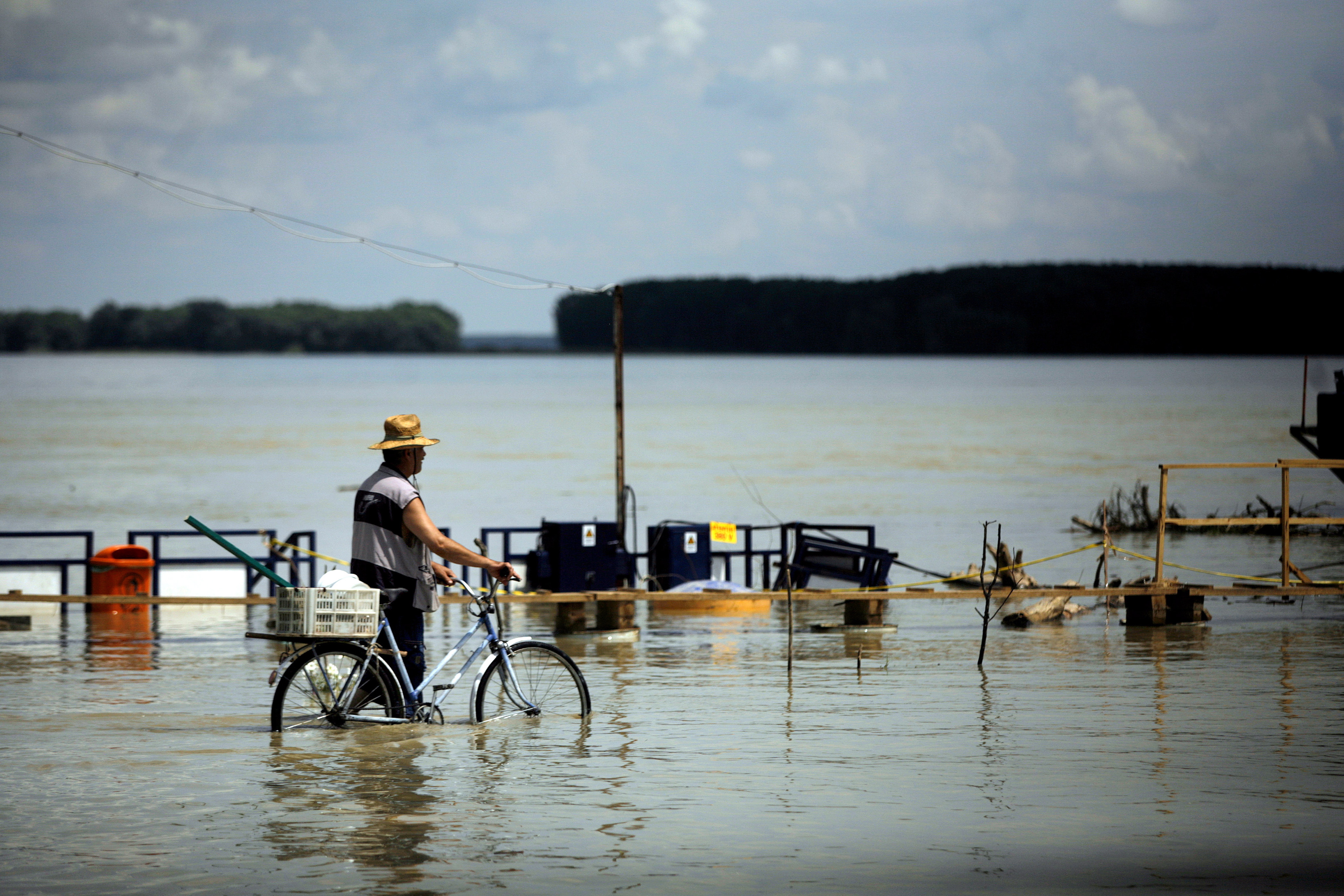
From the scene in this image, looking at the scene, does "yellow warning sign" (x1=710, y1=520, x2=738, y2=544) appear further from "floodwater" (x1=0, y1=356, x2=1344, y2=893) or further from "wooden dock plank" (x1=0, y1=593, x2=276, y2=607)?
"wooden dock plank" (x1=0, y1=593, x2=276, y2=607)

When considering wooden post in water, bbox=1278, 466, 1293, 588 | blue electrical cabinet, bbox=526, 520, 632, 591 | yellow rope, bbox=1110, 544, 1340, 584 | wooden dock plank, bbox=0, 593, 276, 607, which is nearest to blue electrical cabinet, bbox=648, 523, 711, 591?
blue electrical cabinet, bbox=526, 520, 632, 591

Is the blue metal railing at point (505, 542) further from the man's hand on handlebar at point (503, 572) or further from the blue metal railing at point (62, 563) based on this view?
the man's hand on handlebar at point (503, 572)

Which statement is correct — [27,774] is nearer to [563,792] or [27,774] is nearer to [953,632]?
[563,792]

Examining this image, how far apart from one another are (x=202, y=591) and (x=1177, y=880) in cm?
1564

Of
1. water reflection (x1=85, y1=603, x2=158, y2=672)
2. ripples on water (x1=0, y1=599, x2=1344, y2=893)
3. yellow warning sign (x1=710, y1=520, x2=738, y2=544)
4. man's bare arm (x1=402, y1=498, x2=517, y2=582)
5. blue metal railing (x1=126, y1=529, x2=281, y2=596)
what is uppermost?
man's bare arm (x1=402, y1=498, x2=517, y2=582)

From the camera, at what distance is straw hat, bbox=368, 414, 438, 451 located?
1038 cm

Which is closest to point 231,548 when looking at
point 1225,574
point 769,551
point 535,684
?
point 535,684

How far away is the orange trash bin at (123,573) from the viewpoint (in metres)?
18.8

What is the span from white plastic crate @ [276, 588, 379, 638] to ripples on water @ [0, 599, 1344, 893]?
771 mm

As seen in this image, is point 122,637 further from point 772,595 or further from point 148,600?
point 772,595

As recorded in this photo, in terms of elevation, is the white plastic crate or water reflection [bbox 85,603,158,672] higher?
the white plastic crate

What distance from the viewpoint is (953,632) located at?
1791cm

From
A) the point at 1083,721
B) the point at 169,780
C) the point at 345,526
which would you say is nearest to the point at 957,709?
the point at 1083,721

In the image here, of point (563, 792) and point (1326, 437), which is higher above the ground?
point (1326, 437)
